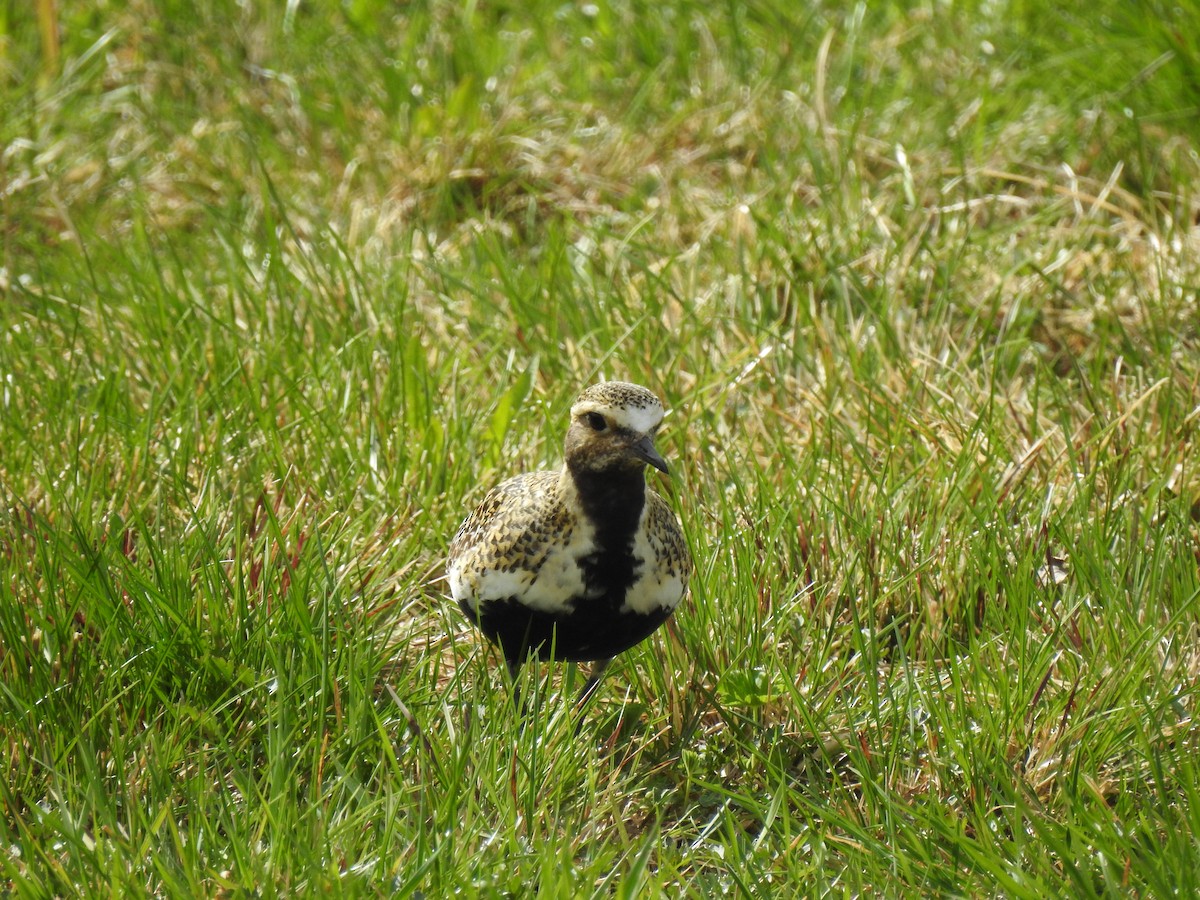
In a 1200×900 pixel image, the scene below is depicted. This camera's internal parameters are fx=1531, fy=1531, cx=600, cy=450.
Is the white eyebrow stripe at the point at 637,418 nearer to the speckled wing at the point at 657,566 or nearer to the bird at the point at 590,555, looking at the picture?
the bird at the point at 590,555

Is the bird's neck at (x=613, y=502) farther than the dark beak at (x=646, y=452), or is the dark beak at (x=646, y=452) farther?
the bird's neck at (x=613, y=502)

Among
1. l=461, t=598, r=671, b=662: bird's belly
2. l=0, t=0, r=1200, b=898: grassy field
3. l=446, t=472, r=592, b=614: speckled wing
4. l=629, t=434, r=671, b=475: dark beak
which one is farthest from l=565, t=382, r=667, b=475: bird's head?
l=0, t=0, r=1200, b=898: grassy field

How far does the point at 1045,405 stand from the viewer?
493cm

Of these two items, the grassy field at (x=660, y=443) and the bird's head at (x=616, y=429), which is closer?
the grassy field at (x=660, y=443)

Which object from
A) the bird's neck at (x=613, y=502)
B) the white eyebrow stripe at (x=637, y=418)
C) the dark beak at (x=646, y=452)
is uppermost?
the white eyebrow stripe at (x=637, y=418)

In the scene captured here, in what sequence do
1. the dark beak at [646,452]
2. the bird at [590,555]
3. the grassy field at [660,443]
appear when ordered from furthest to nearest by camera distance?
the bird at [590,555], the dark beak at [646,452], the grassy field at [660,443]

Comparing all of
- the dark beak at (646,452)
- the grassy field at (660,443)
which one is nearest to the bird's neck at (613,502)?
the dark beak at (646,452)

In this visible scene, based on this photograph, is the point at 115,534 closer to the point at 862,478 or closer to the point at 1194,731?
the point at 862,478

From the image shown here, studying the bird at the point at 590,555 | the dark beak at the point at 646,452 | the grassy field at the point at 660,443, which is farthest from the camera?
the bird at the point at 590,555

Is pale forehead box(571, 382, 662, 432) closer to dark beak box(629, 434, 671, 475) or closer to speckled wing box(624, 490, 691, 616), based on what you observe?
dark beak box(629, 434, 671, 475)

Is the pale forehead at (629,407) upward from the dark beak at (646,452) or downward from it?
upward

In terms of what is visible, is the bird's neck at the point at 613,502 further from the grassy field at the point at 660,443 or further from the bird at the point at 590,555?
the grassy field at the point at 660,443

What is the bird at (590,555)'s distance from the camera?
11.0ft

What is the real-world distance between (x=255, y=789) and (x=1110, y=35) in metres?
5.10
